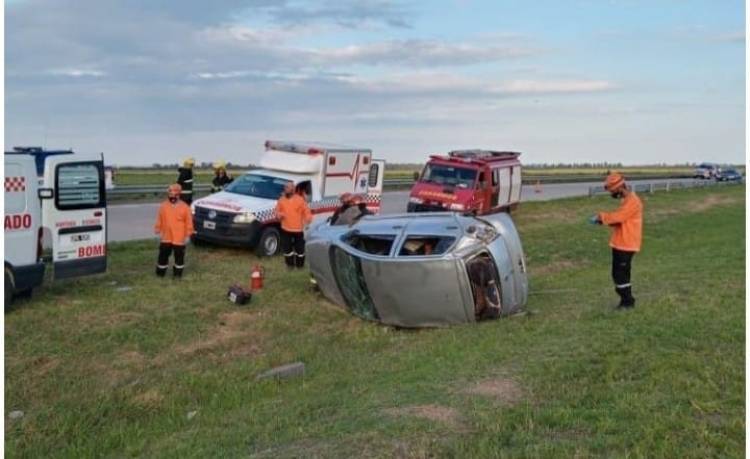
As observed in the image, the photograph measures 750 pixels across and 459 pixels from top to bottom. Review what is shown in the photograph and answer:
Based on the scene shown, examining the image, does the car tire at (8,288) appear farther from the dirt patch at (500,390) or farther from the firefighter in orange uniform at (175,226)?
the dirt patch at (500,390)

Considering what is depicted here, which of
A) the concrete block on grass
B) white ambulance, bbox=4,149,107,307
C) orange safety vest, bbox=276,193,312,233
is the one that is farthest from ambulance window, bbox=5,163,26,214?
orange safety vest, bbox=276,193,312,233

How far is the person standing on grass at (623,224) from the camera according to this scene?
30.9 ft

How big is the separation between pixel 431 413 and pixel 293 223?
31.3ft

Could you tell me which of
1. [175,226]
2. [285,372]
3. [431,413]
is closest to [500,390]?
[431,413]

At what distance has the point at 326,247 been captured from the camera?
11.2 m

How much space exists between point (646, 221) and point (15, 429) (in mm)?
25787

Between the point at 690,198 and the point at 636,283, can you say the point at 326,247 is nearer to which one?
the point at 636,283

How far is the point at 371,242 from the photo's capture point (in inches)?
417

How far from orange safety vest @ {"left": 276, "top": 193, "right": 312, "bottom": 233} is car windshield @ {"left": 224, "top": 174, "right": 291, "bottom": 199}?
7.96ft

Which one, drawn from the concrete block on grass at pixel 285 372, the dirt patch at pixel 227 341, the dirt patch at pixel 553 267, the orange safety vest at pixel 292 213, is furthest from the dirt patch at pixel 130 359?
the dirt patch at pixel 553 267

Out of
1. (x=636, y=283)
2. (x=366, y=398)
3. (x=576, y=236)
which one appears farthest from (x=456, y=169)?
(x=366, y=398)

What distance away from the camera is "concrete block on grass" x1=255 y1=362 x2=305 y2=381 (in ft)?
26.9

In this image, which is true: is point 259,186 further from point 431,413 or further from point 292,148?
point 431,413

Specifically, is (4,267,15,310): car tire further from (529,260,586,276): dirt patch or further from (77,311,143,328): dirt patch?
(529,260,586,276): dirt patch
